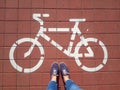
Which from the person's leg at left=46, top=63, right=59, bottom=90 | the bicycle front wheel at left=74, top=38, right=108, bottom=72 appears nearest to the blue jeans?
the person's leg at left=46, top=63, right=59, bottom=90

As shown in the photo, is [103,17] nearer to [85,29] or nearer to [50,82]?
[85,29]

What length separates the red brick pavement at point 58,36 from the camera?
195cm

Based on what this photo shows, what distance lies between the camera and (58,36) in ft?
6.48

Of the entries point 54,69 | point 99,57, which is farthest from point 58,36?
point 99,57

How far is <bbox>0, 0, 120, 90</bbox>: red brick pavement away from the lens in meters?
1.95

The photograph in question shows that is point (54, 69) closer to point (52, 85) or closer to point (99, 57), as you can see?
point (52, 85)

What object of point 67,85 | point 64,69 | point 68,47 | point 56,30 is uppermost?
point 56,30

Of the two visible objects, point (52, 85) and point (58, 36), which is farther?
point (58, 36)

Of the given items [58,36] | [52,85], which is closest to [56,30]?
[58,36]

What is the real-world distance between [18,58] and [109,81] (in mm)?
739

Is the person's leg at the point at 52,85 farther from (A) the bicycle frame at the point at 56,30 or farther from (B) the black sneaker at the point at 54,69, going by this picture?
(A) the bicycle frame at the point at 56,30

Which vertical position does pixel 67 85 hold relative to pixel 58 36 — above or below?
below

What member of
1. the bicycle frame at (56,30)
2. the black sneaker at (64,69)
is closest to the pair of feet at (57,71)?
the black sneaker at (64,69)

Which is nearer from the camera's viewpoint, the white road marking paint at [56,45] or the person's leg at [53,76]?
the person's leg at [53,76]
